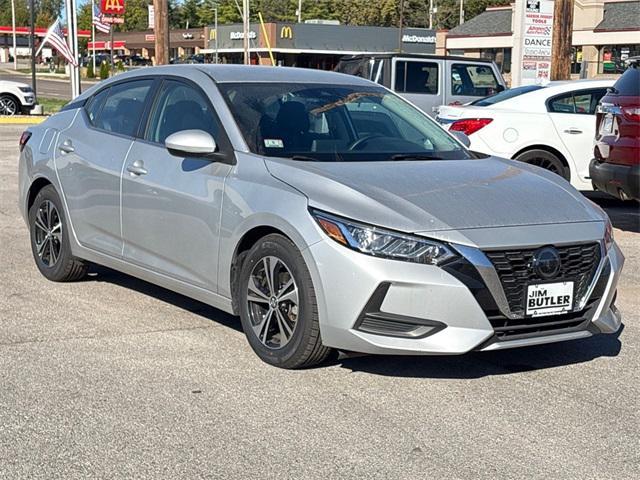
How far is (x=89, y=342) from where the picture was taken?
Result: 19.1ft

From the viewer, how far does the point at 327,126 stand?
6012 mm

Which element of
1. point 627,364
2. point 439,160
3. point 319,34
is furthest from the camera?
point 319,34

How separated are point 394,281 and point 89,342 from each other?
2087 mm

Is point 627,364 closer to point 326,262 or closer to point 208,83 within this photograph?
point 326,262

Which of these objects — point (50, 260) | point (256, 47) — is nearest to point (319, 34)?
point (256, 47)

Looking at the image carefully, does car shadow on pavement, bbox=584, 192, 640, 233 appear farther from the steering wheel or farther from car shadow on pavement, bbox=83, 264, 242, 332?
car shadow on pavement, bbox=83, 264, 242, 332

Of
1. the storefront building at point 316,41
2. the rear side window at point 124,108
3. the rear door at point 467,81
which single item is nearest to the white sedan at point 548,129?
the rear door at point 467,81

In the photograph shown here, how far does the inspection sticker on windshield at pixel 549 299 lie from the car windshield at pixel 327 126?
1343mm

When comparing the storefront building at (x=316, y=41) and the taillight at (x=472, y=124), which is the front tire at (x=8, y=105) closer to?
the taillight at (x=472, y=124)

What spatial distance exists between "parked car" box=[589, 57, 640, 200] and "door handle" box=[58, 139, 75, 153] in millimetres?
4882

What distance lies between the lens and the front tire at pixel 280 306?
16.5 ft

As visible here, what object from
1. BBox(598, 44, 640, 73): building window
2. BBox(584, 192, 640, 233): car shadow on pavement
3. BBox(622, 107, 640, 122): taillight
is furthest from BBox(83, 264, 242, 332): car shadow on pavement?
BBox(598, 44, 640, 73): building window

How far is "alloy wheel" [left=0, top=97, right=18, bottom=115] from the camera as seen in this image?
2727 cm

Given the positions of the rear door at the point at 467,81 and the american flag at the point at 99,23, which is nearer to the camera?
the rear door at the point at 467,81
